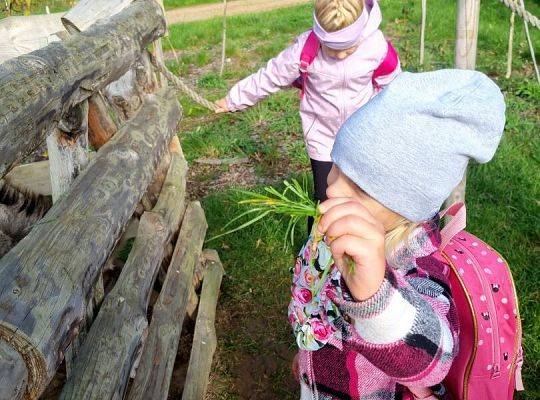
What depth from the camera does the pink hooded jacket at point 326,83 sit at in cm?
326

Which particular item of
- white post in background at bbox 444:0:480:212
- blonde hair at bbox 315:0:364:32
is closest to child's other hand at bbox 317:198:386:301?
blonde hair at bbox 315:0:364:32

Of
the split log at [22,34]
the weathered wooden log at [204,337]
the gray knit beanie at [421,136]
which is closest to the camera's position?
the gray knit beanie at [421,136]

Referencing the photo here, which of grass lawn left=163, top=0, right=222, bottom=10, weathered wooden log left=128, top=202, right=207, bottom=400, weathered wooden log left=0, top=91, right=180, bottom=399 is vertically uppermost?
weathered wooden log left=0, top=91, right=180, bottom=399

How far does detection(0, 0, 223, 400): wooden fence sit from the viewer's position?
5.02ft

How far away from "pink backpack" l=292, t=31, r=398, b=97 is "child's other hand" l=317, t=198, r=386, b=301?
2148mm

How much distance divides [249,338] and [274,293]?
1.20 ft

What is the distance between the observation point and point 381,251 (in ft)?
4.13

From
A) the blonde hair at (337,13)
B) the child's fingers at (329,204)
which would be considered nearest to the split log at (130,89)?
the blonde hair at (337,13)

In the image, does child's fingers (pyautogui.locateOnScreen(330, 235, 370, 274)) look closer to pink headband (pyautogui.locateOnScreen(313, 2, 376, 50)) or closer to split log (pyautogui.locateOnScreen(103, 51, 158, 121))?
pink headband (pyautogui.locateOnScreen(313, 2, 376, 50))

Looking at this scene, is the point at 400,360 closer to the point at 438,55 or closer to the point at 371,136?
the point at 371,136

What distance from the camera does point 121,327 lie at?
2172 mm

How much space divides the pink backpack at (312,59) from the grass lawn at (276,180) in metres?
1.21

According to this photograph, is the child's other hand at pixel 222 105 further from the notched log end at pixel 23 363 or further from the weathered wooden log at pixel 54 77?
the notched log end at pixel 23 363

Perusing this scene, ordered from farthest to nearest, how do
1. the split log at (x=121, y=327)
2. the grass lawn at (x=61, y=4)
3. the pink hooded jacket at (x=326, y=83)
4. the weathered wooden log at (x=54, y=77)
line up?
the grass lawn at (x=61, y=4) → the pink hooded jacket at (x=326, y=83) → the split log at (x=121, y=327) → the weathered wooden log at (x=54, y=77)
